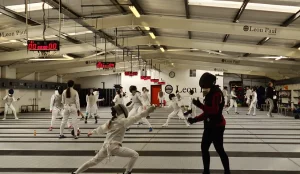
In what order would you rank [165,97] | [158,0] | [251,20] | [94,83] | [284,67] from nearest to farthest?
[158,0]
[251,20]
[284,67]
[165,97]
[94,83]

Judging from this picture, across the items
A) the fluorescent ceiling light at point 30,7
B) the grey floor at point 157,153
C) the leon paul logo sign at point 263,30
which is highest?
the fluorescent ceiling light at point 30,7

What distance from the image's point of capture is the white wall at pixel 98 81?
43969mm

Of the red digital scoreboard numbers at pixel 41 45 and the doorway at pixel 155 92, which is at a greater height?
the red digital scoreboard numbers at pixel 41 45

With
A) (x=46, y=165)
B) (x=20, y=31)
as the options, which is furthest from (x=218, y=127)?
(x=20, y=31)

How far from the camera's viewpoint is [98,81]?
4412 centimetres

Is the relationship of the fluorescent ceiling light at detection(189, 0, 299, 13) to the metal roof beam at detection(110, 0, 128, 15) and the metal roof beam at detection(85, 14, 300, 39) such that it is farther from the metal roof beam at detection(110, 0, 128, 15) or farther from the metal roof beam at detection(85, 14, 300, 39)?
the metal roof beam at detection(110, 0, 128, 15)

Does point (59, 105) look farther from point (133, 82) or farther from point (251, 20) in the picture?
point (133, 82)

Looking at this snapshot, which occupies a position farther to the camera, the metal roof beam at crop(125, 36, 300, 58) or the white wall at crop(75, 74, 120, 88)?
the white wall at crop(75, 74, 120, 88)

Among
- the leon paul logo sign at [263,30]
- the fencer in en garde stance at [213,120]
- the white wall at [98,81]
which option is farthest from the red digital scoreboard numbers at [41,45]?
the white wall at [98,81]

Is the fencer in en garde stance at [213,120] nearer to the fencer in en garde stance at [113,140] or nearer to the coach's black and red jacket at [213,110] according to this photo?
the coach's black and red jacket at [213,110]

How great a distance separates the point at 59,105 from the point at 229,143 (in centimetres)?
672

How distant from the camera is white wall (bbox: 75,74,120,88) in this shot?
4397 cm

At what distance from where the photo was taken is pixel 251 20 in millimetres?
15375

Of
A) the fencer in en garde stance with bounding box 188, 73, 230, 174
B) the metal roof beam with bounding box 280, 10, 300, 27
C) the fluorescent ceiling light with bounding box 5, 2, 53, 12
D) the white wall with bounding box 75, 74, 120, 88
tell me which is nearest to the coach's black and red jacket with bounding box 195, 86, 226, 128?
the fencer in en garde stance with bounding box 188, 73, 230, 174
